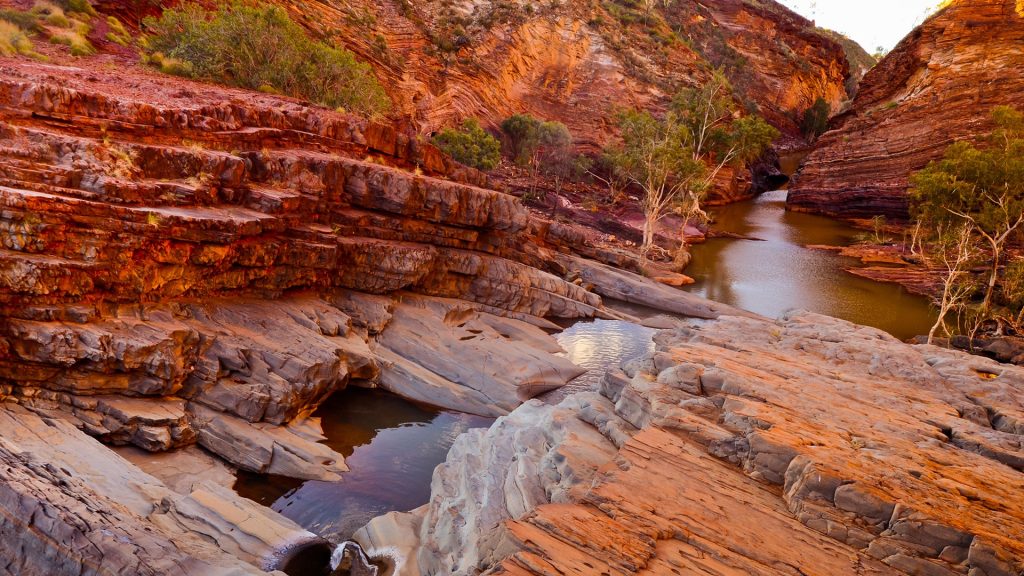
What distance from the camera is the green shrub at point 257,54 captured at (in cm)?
2491

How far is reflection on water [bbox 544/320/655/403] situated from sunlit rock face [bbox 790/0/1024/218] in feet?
122

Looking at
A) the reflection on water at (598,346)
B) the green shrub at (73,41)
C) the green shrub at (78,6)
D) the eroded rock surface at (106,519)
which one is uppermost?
the green shrub at (78,6)

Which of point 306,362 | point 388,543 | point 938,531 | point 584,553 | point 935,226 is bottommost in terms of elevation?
point 388,543

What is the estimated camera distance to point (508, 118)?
51.6 m

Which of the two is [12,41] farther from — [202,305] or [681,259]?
[681,259]

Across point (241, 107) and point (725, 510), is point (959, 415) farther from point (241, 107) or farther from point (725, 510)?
point (241, 107)

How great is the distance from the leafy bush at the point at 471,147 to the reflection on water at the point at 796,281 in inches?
658

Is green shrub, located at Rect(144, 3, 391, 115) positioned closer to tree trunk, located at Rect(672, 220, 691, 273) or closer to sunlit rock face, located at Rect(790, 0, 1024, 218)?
tree trunk, located at Rect(672, 220, 691, 273)

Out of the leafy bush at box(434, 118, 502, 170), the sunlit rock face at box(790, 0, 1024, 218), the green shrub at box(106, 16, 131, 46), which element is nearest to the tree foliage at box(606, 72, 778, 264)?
the leafy bush at box(434, 118, 502, 170)

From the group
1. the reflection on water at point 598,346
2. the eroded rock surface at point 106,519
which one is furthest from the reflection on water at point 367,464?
the reflection on water at point 598,346

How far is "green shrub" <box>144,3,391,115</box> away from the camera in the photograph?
2491 cm

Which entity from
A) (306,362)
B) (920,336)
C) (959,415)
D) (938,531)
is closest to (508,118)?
(920,336)

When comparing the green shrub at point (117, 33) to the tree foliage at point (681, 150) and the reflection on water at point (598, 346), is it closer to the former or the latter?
the reflection on water at point (598, 346)

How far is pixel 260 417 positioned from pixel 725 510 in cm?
1096
